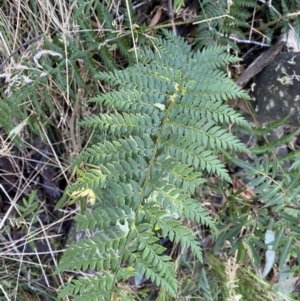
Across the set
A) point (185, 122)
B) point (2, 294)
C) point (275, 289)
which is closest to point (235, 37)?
point (185, 122)

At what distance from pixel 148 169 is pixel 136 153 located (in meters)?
0.06

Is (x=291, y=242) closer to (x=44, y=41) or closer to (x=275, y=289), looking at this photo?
(x=275, y=289)

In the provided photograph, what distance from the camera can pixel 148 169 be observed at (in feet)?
3.86

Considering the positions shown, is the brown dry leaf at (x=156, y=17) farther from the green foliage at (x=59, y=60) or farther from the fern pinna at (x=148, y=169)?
the fern pinna at (x=148, y=169)

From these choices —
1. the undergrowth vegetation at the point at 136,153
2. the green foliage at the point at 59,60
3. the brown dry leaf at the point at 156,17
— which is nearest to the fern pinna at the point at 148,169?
the undergrowth vegetation at the point at 136,153

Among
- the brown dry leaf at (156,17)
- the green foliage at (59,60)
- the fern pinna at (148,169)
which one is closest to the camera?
the fern pinna at (148,169)

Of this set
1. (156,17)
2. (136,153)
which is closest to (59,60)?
(156,17)

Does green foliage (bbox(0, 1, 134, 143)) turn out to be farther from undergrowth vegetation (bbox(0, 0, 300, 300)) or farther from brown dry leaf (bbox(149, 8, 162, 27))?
brown dry leaf (bbox(149, 8, 162, 27))

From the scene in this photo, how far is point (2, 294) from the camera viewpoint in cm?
173

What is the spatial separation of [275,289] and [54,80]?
1.25 meters

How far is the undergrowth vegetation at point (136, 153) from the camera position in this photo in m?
1.13

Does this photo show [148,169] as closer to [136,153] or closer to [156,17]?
[136,153]

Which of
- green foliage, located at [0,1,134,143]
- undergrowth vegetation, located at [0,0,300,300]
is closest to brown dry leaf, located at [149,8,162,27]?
undergrowth vegetation, located at [0,0,300,300]

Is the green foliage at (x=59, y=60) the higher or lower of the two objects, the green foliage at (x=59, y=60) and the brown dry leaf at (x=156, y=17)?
the lower
